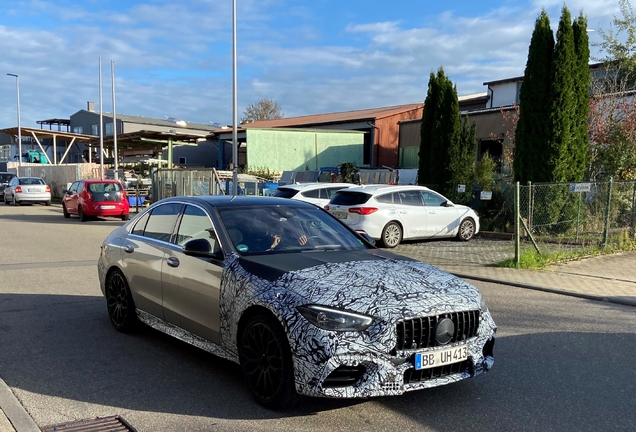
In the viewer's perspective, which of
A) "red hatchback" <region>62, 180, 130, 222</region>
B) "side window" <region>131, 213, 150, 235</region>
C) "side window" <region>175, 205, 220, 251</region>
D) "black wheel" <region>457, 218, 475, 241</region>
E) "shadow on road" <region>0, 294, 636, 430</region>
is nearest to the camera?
"shadow on road" <region>0, 294, 636, 430</region>

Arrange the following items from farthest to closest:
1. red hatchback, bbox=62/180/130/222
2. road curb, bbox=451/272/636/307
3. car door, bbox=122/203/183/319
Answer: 1. red hatchback, bbox=62/180/130/222
2. road curb, bbox=451/272/636/307
3. car door, bbox=122/203/183/319

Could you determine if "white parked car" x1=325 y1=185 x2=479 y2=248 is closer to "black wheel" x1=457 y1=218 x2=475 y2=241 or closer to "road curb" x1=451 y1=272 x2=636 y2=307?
"black wheel" x1=457 y1=218 x2=475 y2=241

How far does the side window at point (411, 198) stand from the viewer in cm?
1455

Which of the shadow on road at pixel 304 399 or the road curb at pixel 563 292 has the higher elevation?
the shadow on road at pixel 304 399

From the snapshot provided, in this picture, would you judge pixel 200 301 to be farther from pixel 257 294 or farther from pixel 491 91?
pixel 491 91

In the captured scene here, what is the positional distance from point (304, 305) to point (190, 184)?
1969 cm

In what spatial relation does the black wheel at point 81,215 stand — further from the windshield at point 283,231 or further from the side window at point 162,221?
the windshield at point 283,231

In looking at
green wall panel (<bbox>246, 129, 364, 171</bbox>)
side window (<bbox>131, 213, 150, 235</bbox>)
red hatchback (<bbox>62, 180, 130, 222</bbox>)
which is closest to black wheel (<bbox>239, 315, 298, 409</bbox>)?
side window (<bbox>131, 213, 150, 235</bbox>)

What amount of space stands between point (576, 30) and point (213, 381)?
48.9 ft

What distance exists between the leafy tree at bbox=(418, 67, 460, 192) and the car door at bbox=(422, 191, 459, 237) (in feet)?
12.4

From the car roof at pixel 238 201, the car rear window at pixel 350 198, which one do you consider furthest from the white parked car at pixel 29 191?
the car roof at pixel 238 201

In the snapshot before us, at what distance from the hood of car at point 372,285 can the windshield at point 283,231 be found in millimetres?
356

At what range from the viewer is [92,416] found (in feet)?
13.6

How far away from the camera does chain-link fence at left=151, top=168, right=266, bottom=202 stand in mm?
22406
